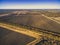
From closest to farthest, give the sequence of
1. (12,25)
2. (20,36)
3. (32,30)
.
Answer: (20,36) < (32,30) < (12,25)

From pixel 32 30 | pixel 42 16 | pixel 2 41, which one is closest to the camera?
pixel 2 41

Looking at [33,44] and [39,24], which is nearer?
[33,44]

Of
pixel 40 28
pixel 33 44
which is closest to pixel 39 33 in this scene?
pixel 40 28

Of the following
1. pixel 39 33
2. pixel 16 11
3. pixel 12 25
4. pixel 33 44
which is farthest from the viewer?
pixel 16 11

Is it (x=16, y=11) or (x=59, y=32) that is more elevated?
(x=16, y=11)

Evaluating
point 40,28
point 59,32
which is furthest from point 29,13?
point 59,32

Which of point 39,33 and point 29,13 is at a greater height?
point 29,13

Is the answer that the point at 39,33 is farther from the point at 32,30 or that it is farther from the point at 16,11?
the point at 16,11

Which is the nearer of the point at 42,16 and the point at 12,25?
the point at 12,25

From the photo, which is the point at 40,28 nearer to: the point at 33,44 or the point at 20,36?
the point at 20,36
